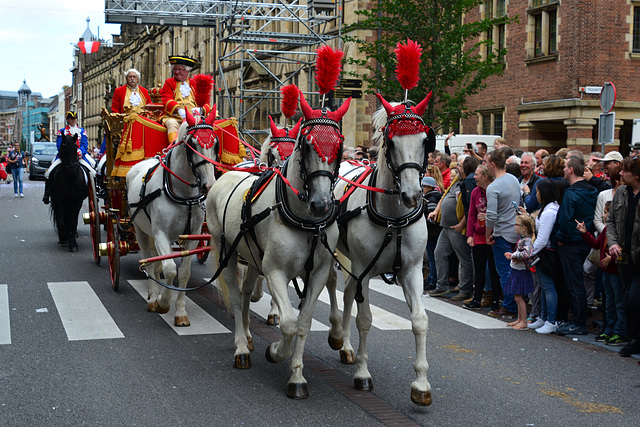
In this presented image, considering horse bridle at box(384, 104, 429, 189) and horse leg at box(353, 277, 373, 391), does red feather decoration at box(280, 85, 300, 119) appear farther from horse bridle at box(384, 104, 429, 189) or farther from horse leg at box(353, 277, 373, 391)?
horse leg at box(353, 277, 373, 391)


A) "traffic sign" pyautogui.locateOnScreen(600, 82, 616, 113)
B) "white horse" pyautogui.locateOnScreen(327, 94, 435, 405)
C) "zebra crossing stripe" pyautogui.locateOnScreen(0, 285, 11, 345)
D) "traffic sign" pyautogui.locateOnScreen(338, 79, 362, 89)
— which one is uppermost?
"traffic sign" pyautogui.locateOnScreen(338, 79, 362, 89)

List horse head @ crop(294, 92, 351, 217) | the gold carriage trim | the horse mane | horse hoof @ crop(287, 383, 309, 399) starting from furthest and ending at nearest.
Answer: the gold carriage trim → the horse mane → horse hoof @ crop(287, 383, 309, 399) → horse head @ crop(294, 92, 351, 217)

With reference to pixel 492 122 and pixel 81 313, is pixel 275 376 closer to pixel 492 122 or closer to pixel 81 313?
pixel 81 313

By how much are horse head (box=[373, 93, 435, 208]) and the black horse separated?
10.4 metres

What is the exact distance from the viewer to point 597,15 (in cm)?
2325

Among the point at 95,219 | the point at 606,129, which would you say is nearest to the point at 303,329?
the point at 95,219

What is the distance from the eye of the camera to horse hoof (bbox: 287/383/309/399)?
591 cm

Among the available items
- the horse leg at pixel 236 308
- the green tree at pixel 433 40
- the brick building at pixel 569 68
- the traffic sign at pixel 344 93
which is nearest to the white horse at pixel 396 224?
the horse leg at pixel 236 308

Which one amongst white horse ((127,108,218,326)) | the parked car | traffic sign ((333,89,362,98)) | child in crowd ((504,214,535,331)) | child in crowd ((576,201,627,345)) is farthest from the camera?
the parked car

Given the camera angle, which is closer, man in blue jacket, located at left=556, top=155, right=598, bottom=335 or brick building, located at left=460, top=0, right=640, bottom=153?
man in blue jacket, located at left=556, top=155, right=598, bottom=335

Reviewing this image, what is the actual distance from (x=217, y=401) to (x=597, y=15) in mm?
21171

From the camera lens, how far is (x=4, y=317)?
8688 millimetres

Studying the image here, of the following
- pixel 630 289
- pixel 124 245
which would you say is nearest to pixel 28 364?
pixel 124 245

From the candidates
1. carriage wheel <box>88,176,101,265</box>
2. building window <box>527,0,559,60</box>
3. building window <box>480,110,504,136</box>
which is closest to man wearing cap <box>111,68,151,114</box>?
carriage wheel <box>88,176,101,265</box>
